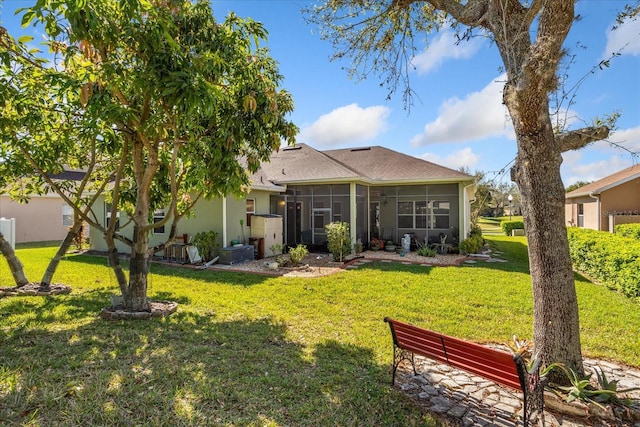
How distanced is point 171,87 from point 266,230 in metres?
9.94

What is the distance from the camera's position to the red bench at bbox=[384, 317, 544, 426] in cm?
299

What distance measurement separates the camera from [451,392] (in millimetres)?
3795

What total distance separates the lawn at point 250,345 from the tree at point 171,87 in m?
1.52

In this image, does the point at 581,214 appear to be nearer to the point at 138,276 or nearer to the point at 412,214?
the point at 412,214

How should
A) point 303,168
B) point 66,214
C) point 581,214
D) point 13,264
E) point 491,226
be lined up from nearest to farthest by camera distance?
point 13,264 < point 303,168 < point 66,214 < point 581,214 < point 491,226

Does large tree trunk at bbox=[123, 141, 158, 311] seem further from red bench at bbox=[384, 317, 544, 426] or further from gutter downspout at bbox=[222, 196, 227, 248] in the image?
gutter downspout at bbox=[222, 196, 227, 248]

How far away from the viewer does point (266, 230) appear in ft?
45.9

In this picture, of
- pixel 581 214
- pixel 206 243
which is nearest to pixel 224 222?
pixel 206 243

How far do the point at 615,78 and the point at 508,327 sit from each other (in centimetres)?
403

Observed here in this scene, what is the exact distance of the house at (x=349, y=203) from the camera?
13617 mm

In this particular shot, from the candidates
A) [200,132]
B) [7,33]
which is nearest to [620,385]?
[200,132]

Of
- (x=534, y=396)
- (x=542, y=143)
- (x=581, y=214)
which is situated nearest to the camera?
(x=534, y=396)

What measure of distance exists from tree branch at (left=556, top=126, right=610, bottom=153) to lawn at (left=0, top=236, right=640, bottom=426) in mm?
3122

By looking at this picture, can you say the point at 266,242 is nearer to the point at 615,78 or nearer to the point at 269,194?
the point at 269,194
